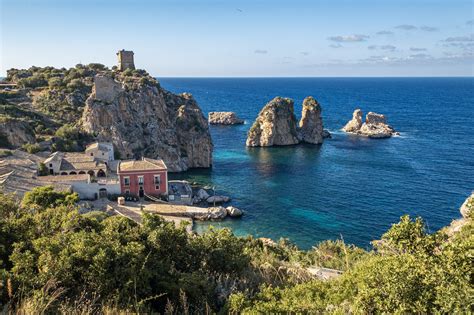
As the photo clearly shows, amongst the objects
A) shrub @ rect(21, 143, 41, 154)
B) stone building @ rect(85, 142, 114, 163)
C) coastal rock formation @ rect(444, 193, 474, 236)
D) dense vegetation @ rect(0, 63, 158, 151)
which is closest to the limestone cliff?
dense vegetation @ rect(0, 63, 158, 151)

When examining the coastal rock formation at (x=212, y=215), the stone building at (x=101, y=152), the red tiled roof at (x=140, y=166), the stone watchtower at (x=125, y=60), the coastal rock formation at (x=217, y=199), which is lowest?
the coastal rock formation at (x=212, y=215)

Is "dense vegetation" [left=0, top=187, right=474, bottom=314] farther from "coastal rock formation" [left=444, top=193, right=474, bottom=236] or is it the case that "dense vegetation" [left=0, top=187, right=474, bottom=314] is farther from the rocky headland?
the rocky headland

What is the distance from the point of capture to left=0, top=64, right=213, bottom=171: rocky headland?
4769 centimetres

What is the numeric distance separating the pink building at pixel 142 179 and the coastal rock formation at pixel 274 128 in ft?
112

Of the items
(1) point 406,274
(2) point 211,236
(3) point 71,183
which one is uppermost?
(1) point 406,274

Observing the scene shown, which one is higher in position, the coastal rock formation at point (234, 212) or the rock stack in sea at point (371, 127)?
the rock stack in sea at point (371, 127)

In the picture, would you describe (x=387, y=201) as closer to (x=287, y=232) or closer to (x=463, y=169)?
(x=287, y=232)

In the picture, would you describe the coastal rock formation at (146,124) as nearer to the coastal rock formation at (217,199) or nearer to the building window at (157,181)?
the building window at (157,181)

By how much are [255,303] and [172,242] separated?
15.5 feet

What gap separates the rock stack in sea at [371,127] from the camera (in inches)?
3125

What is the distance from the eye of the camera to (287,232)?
1316 inches

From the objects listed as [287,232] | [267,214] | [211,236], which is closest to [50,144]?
[267,214]

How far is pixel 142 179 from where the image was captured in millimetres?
39906

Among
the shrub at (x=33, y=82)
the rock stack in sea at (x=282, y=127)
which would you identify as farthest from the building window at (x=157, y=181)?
the shrub at (x=33, y=82)
